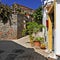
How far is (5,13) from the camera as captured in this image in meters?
21.1

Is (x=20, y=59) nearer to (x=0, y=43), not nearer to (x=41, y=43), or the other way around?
(x=0, y=43)

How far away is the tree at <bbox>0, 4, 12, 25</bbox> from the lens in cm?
2086

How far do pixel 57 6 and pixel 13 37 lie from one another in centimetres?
1041

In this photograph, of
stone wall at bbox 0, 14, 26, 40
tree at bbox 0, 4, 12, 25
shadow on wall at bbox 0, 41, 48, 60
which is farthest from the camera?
stone wall at bbox 0, 14, 26, 40

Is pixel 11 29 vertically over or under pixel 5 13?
under

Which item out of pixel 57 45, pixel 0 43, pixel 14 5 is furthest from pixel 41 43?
pixel 0 43

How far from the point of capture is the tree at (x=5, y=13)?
68.4 ft

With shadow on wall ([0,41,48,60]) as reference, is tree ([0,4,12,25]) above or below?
above

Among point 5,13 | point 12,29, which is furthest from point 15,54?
point 12,29

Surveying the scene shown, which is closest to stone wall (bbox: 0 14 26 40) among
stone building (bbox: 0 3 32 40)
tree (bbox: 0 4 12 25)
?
stone building (bbox: 0 3 32 40)

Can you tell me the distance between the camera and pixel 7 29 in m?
22.0

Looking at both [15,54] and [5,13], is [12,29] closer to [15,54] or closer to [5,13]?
[5,13]

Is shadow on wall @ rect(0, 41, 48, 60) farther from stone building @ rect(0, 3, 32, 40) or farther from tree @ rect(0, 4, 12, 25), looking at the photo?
stone building @ rect(0, 3, 32, 40)

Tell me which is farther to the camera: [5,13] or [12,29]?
[12,29]
